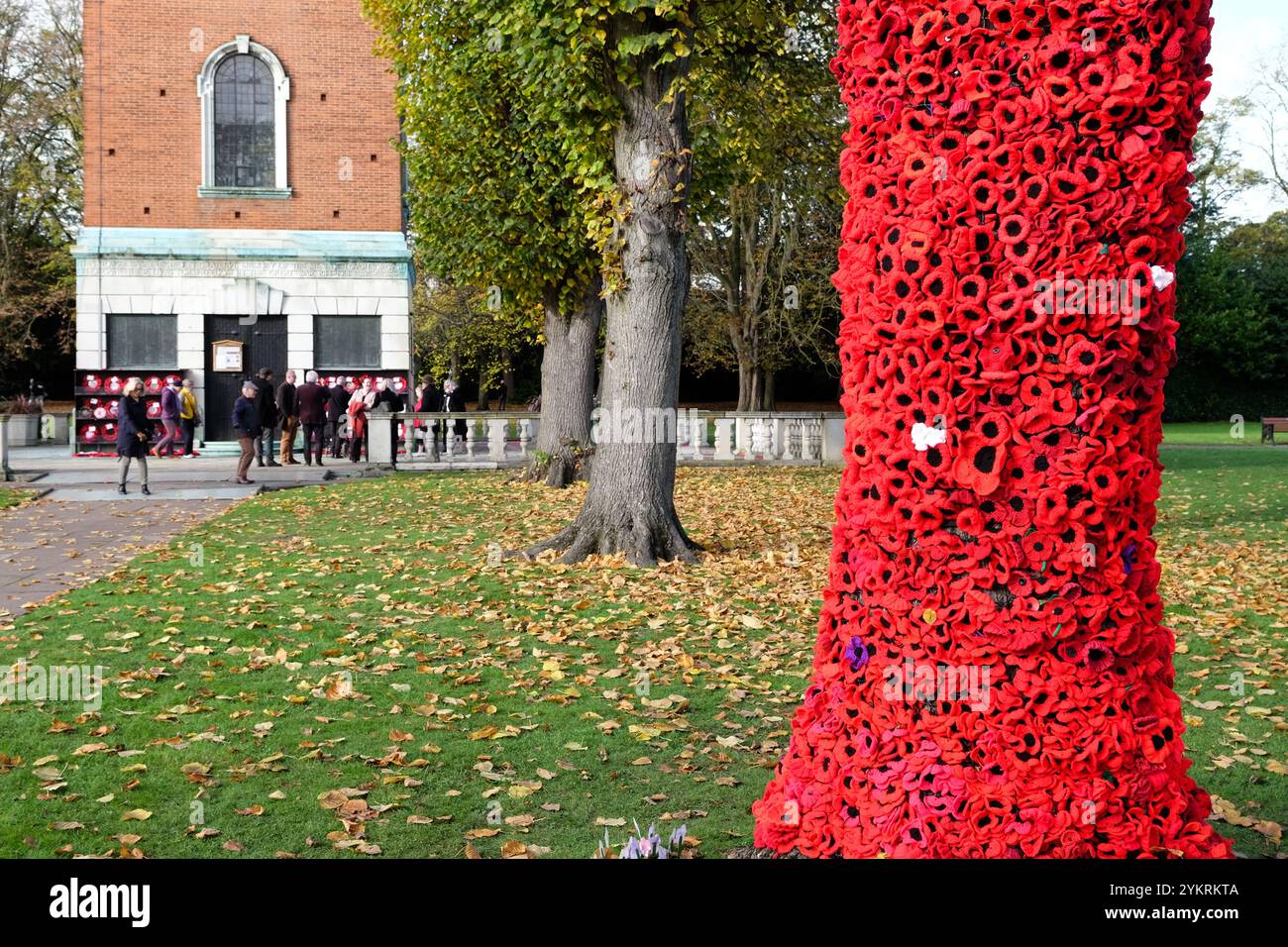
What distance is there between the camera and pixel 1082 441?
3611 mm

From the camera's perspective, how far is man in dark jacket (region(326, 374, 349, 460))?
2762cm

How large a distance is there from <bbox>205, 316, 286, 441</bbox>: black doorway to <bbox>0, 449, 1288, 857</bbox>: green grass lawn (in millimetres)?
17824

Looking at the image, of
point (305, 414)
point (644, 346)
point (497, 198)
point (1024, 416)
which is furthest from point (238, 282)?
point (1024, 416)

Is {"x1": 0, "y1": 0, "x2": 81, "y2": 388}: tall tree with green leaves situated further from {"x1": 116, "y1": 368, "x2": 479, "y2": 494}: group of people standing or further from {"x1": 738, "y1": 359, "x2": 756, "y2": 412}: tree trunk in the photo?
{"x1": 738, "y1": 359, "x2": 756, "y2": 412}: tree trunk

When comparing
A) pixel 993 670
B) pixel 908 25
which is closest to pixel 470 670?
pixel 993 670

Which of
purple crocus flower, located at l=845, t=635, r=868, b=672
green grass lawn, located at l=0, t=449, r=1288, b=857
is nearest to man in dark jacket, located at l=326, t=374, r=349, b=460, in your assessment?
green grass lawn, located at l=0, t=449, r=1288, b=857

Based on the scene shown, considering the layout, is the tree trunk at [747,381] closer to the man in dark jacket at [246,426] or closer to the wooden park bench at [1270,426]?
the wooden park bench at [1270,426]

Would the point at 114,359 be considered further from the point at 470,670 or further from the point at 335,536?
the point at 470,670

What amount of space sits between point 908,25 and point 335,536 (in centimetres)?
1177

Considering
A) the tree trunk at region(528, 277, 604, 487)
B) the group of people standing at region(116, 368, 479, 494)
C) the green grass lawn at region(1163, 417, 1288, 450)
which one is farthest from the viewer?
the green grass lawn at region(1163, 417, 1288, 450)

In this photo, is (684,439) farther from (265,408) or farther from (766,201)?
(766,201)

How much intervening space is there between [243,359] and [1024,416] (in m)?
29.6

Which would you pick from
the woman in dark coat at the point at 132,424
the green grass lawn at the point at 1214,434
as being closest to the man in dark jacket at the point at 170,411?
the woman in dark coat at the point at 132,424

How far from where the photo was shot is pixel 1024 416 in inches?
142
